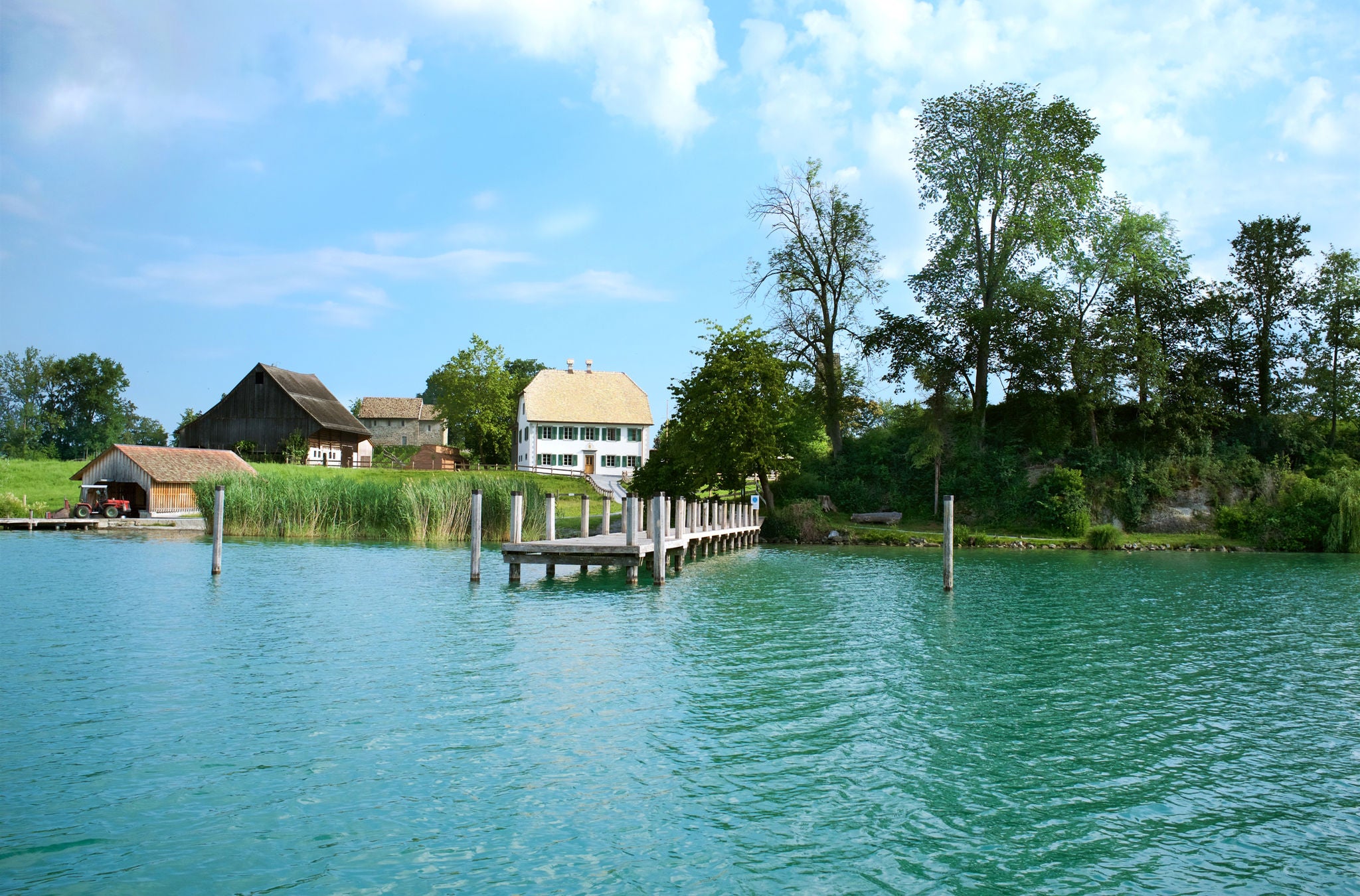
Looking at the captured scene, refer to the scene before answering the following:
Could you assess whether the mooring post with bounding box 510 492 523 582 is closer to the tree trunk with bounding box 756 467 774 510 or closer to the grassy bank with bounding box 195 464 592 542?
the grassy bank with bounding box 195 464 592 542

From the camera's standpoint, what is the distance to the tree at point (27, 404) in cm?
8244

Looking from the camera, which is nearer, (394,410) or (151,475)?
(151,475)

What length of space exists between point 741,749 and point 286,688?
5686mm

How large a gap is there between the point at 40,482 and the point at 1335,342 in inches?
2653

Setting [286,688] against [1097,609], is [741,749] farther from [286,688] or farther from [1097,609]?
[1097,609]

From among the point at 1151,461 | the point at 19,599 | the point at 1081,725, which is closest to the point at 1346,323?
the point at 1151,461

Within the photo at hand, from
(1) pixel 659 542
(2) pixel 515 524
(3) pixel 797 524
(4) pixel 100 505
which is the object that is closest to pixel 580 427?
(4) pixel 100 505

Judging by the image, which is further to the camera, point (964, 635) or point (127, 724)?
point (964, 635)

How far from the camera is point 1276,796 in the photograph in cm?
787

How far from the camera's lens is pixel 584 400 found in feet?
244

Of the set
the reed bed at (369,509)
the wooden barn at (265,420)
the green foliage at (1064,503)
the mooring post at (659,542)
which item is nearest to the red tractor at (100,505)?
the reed bed at (369,509)

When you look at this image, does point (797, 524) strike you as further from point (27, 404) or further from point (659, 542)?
point (27, 404)

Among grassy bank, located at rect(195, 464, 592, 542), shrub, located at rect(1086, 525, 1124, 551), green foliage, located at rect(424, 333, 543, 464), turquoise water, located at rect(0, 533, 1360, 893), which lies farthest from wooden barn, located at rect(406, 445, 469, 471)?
turquoise water, located at rect(0, 533, 1360, 893)

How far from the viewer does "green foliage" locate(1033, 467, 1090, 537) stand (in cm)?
3791
